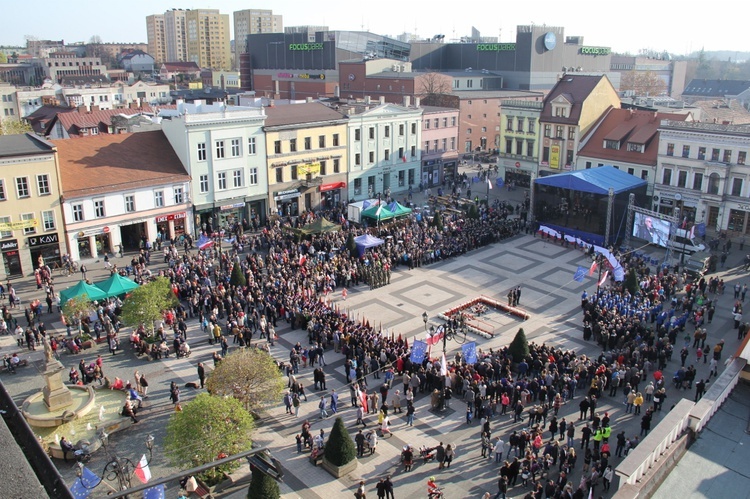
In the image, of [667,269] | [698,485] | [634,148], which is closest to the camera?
[698,485]

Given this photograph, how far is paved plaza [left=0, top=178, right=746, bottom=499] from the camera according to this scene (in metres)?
22.0

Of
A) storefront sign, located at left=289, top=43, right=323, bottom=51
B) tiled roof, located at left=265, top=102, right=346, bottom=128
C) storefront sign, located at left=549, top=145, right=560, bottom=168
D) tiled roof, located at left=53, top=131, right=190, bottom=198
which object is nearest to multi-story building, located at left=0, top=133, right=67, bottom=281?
tiled roof, located at left=53, top=131, right=190, bottom=198

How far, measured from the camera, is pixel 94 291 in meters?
33.4

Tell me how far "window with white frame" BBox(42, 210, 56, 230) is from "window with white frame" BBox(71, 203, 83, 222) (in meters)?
1.39

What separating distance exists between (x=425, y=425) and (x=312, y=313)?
10633 mm

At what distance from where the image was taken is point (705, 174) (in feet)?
162

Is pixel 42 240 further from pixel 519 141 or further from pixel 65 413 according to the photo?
pixel 519 141

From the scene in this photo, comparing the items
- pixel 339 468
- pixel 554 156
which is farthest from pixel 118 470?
pixel 554 156

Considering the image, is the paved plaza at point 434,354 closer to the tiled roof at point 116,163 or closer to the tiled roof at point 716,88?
the tiled roof at point 116,163

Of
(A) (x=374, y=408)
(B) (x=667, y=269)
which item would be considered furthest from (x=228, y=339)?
Answer: (B) (x=667, y=269)

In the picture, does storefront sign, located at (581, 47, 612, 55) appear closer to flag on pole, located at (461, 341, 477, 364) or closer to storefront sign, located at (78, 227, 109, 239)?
storefront sign, located at (78, 227, 109, 239)

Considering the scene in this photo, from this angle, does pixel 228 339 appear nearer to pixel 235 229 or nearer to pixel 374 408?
pixel 374 408

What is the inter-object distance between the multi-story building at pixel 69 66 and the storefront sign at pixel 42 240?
129 m

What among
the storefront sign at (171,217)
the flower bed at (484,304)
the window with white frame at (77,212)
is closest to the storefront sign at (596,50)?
the storefront sign at (171,217)
